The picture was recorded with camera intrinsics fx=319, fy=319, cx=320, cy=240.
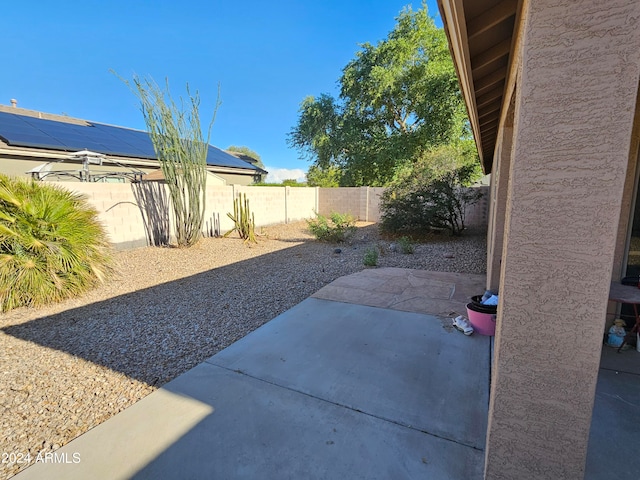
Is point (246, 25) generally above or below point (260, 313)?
Result: above

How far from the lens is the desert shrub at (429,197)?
10116 millimetres

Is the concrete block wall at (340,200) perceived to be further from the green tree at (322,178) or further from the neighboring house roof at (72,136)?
the green tree at (322,178)

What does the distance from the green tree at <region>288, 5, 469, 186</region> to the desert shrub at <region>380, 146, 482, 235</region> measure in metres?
7.00

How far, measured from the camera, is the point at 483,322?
3467mm

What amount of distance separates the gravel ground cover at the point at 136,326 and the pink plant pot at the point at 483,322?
2.47 meters

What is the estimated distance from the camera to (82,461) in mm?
1990

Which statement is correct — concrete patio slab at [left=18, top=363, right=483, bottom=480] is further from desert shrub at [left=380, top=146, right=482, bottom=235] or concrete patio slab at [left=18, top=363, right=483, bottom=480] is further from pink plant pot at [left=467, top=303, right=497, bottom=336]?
desert shrub at [left=380, top=146, right=482, bottom=235]

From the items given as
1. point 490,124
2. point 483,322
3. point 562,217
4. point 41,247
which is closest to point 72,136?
point 41,247

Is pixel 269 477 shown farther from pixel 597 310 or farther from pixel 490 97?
pixel 490 97

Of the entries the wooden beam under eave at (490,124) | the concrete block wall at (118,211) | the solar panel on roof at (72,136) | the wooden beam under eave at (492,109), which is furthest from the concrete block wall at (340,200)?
the wooden beam under eave at (492,109)

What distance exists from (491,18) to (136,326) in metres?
4.80

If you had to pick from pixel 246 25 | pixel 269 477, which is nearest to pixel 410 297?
pixel 269 477

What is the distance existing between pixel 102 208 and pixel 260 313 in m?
5.88

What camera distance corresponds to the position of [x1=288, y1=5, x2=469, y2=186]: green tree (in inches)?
657
